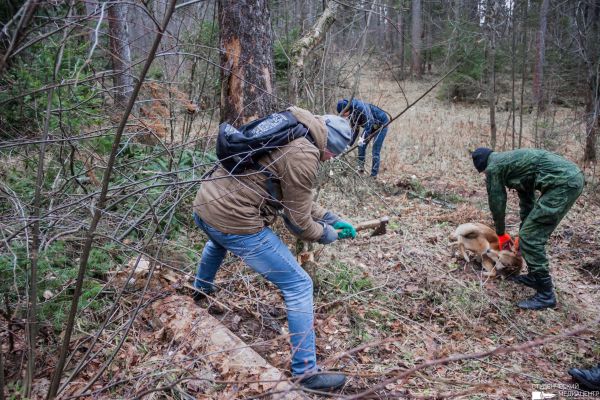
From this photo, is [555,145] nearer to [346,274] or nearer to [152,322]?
[346,274]

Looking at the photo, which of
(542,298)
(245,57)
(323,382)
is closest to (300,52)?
(245,57)

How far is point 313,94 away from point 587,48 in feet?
25.8

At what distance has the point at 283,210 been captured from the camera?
3193mm

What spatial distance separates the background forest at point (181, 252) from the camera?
2201 mm

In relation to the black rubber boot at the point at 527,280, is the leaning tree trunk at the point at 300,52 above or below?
above

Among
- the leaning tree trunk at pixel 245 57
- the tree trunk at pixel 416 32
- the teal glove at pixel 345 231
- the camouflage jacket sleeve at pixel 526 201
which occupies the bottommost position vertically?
the camouflage jacket sleeve at pixel 526 201

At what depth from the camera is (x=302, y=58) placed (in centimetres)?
486

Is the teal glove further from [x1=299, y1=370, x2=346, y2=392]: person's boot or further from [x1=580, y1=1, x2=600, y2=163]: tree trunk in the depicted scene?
[x1=580, y1=1, x2=600, y2=163]: tree trunk

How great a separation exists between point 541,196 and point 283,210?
3.24m

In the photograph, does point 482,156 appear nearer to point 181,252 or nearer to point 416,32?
point 181,252

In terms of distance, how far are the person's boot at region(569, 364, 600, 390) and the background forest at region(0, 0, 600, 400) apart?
271 mm

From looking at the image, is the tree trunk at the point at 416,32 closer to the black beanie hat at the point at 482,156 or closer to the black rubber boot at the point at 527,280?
the black beanie hat at the point at 482,156

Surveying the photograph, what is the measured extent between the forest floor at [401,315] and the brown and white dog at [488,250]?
0.53ft

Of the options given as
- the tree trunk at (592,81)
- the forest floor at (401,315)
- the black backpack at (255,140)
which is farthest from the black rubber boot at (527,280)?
the tree trunk at (592,81)
